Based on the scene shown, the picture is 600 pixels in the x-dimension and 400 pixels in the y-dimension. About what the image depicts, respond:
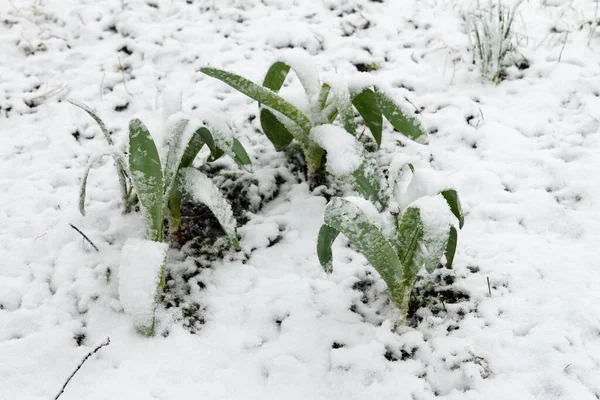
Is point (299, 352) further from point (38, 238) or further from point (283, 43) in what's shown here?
point (283, 43)

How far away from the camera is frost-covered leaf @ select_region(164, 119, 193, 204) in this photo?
1.32 m

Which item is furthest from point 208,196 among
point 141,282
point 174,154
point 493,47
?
point 493,47

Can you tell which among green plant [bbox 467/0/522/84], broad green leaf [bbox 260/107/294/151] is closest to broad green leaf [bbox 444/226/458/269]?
broad green leaf [bbox 260/107/294/151]

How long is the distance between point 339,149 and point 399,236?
1.06 ft

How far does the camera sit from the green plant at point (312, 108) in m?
1.40

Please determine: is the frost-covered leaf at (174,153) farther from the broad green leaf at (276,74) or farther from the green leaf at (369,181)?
the green leaf at (369,181)

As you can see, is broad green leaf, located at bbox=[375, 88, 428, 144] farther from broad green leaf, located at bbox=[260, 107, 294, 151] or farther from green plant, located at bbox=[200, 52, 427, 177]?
broad green leaf, located at bbox=[260, 107, 294, 151]

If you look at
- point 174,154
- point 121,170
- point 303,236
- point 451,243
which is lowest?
point 303,236

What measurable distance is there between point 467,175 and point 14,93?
1.93 metres

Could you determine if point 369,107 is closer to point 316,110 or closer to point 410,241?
point 316,110

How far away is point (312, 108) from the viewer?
1567 mm

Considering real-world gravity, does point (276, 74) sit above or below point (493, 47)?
above

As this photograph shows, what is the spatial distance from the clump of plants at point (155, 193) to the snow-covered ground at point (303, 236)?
0.11 m

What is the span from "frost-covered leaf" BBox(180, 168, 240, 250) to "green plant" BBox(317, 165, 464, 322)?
32 cm
